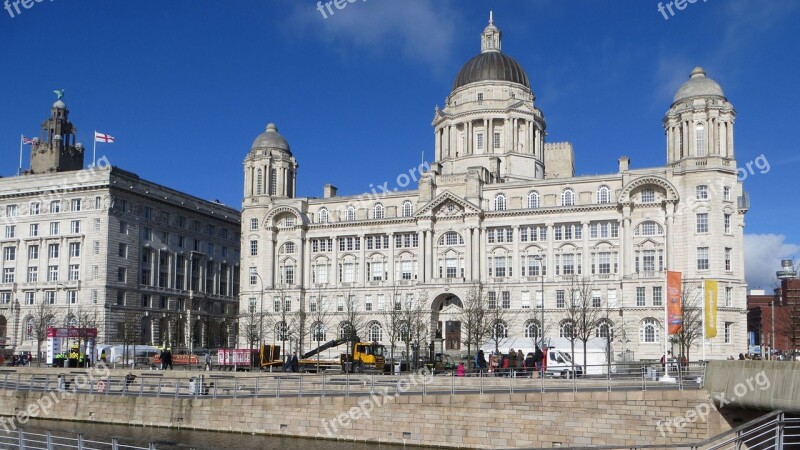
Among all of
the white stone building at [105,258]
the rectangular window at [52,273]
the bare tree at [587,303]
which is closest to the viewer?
the bare tree at [587,303]

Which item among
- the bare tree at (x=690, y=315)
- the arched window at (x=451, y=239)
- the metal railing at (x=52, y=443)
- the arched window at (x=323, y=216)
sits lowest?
the metal railing at (x=52, y=443)

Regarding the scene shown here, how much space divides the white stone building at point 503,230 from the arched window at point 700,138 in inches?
5.5

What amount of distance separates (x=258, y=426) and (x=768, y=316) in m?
123

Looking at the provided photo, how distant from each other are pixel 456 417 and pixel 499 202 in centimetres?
6326

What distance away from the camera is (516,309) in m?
95.5

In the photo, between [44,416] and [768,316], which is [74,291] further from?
[768,316]

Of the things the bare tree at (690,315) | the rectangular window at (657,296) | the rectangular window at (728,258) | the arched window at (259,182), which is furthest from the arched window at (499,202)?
the arched window at (259,182)

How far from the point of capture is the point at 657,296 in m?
89.2

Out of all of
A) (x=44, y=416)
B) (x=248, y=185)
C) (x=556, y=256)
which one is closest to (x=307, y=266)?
(x=248, y=185)

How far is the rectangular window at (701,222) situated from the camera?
87.9 meters

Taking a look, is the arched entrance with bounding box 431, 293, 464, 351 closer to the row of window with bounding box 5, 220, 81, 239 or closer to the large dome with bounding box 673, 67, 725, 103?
the large dome with bounding box 673, 67, 725, 103

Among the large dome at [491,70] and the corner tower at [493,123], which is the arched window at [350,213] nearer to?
the corner tower at [493,123]

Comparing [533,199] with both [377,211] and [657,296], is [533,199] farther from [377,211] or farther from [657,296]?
[377,211]

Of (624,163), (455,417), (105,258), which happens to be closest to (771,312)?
(624,163)
